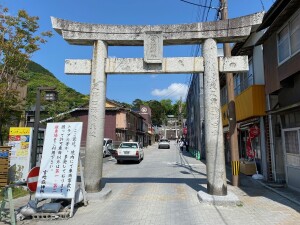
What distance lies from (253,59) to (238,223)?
33.7 feet

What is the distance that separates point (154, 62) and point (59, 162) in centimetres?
478

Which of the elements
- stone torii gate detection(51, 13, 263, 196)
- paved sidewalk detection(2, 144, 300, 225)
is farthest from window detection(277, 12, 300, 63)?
paved sidewalk detection(2, 144, 300, 225)

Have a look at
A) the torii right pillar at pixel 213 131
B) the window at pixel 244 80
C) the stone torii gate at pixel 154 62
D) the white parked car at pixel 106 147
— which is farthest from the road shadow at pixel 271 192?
the white parked car at pixel 106 147

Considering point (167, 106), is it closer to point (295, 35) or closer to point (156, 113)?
point (156, 113)

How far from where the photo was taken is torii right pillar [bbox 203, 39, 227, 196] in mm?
9508

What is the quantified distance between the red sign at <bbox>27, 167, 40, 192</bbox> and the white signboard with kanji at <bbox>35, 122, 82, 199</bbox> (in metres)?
0.16

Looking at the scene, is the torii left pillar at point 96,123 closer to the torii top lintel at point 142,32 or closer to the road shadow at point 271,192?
the torii top lintel at point 142,32

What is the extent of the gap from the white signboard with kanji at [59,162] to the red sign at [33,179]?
16 centimetres

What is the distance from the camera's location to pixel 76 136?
8445 mm

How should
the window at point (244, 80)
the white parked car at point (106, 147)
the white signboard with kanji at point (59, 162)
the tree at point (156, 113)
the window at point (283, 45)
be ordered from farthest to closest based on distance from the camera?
the tree at point (156, 113) → the white parked car at point (106, 147) → the window at point (244, 80) → the window at point (283, 45) → the white signboard with kanji at point (59, 162)

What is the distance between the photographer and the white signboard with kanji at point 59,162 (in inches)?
306

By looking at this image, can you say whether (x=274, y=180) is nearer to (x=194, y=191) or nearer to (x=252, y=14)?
(x=194, y=191)

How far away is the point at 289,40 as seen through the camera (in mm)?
10812

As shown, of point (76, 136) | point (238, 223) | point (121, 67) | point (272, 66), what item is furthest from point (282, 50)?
point (76, 136)
